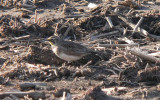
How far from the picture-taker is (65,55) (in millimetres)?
9688

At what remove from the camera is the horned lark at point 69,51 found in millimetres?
9602

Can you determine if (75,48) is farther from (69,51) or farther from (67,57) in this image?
(67,57)

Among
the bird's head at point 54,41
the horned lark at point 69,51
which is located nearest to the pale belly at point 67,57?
the horned lark at point 69,51

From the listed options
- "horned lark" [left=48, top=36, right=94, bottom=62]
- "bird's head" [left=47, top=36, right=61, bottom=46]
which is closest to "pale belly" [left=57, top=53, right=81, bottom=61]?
"horned lark" [left=48, top=36, right=94, bottom=62]

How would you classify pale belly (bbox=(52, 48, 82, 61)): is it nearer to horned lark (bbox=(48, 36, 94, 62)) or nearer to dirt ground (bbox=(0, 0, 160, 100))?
horned lark (bbox=(48, 36, 94, 62))

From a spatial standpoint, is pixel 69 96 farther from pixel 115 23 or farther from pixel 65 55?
pixel 115 23

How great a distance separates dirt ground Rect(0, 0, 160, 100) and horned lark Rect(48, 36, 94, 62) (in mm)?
224

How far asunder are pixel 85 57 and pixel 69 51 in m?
0.50

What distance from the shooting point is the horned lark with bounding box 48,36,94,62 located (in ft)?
31.5

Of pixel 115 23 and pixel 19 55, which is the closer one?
pixel 19 55

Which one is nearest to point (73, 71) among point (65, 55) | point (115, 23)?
point (65, 55)

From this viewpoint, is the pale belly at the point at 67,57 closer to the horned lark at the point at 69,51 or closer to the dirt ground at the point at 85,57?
the horned lark at the point at 69,51

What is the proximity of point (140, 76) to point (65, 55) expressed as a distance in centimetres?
233

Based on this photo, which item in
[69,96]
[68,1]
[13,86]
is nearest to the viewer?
[69,96]
